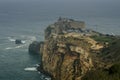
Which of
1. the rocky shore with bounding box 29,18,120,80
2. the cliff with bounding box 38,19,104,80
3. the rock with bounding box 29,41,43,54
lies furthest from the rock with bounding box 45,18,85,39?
the cliff with bounding box 38,19,104,80

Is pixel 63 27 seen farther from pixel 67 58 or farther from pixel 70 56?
pixel 70 56

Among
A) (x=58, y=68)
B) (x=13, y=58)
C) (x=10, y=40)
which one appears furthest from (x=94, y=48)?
(x=10, y=40)

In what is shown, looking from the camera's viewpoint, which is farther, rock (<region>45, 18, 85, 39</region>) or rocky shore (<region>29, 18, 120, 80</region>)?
rock (<region>45, 18, 85, 39</region>)

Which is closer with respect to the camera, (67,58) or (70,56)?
(70,56)

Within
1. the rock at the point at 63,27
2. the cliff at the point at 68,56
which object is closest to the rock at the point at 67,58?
the cliff at the point at 68,56

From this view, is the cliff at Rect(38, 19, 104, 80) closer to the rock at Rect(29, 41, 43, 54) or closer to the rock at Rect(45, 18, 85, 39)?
the rock at Rect(29, 41, 43, 54)

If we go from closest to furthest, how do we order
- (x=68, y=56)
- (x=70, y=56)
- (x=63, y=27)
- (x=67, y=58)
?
(x=70, y=56) < (x=68, y=56) < (x=67, y=58) < (x=63, y=27)

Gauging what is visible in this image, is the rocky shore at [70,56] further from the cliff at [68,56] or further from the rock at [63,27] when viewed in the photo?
the rock at [63,27]

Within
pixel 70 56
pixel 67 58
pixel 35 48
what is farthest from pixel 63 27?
pixel 70 56
